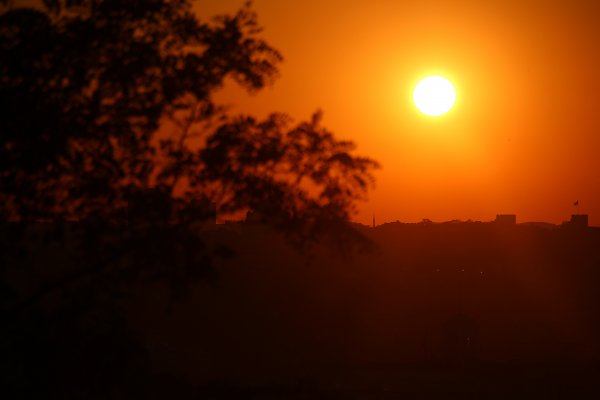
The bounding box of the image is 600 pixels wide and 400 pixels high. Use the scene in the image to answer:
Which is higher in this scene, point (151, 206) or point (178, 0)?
point (178, 0)

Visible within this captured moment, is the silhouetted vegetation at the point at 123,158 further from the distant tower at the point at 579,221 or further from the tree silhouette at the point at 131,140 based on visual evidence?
the distant tower at the point at 579,221

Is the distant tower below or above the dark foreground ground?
above

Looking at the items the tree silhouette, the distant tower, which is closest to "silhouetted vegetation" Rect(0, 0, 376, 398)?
the tree silhouette

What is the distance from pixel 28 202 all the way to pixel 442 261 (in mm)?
42471

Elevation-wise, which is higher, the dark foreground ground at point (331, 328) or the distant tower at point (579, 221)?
the distant tower at point (579, 221)

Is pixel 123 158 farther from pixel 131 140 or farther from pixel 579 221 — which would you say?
pixel 579 221

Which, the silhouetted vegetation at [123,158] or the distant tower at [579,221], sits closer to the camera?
the silhouetted vegetation at [123,158]

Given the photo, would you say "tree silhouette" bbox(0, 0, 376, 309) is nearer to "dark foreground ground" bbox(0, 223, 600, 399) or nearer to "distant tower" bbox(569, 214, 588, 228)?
"dark foreground ground" bbox(0, 223, 600, 399)

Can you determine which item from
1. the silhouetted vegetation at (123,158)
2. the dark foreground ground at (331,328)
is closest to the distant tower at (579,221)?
the dark foreground ground at (331,328)

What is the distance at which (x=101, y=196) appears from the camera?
13.5 metres

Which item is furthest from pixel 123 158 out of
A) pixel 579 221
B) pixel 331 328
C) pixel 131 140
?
pixel 579 221

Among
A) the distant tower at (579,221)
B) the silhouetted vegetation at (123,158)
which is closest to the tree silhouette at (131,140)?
the silhouetted vegetation at (123,158)

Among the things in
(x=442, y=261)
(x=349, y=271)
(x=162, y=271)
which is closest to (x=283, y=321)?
(x=349, y=271)

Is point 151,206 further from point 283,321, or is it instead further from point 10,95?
point 283,321
